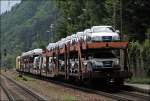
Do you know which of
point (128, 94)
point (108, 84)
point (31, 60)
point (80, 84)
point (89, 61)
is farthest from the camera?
point (31, 60)

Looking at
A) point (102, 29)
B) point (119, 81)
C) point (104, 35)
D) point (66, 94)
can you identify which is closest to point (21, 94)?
point (66, 94)

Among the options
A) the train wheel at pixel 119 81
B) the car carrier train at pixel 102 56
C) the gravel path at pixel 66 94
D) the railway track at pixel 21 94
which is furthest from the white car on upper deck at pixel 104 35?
the railway track at pixel 21 94

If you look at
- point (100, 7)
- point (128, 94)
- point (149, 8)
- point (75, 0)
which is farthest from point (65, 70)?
point (75, 0)

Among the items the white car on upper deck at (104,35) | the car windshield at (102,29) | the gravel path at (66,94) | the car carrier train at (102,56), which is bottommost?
the gravel path at (66,94)

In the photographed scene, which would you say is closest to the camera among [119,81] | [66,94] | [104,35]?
[66,94]

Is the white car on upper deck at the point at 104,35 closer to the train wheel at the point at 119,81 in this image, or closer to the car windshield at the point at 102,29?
the car windshield at the point at 102,29

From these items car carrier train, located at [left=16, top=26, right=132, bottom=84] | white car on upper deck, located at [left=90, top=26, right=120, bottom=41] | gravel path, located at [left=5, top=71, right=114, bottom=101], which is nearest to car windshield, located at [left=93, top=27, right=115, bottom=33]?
car carrier train, located at [left=16, top=26, right=132, bottom=84]

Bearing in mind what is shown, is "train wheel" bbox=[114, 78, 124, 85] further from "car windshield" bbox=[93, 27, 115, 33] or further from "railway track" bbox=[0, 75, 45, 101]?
"railway track" bbox=[0, 75, 45, 101]

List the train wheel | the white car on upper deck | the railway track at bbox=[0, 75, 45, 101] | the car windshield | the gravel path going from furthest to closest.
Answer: the car windshield, the train wheel, the white car on upper deck, the railway track at bbox=[0, 75, 45, 101], the gravel path

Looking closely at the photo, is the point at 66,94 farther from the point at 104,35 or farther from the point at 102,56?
the point at 104,35

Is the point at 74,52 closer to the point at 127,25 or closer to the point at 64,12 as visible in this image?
the point at 127,25

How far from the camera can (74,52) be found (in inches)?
1383

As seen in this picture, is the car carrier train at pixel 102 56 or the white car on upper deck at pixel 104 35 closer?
the car carrier train at pixel 102 56

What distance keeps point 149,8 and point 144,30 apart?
2.67 m
